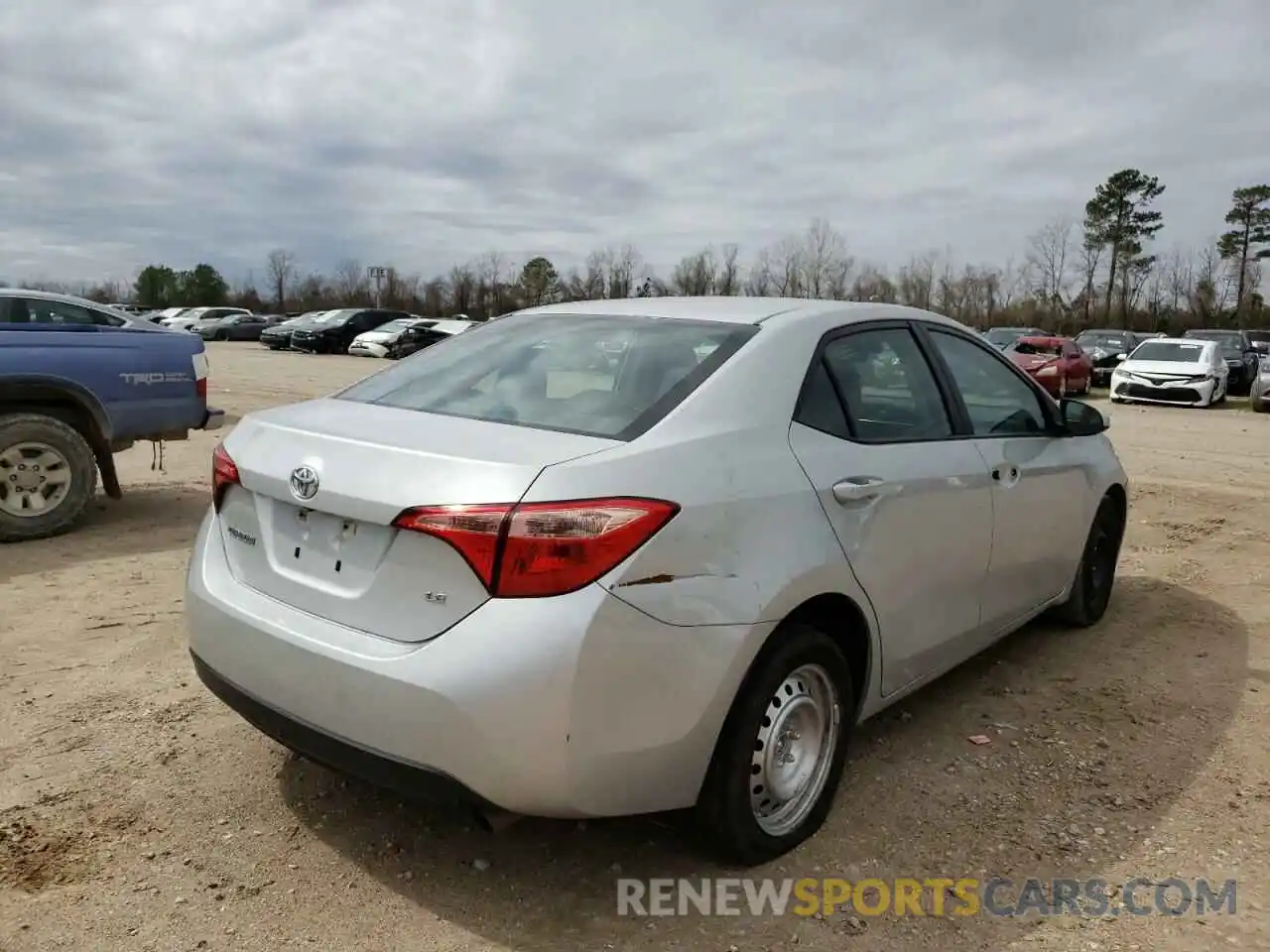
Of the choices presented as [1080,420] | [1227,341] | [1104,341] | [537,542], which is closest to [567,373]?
[537,542]

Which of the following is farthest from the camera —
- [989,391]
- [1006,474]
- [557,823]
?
[989,391]

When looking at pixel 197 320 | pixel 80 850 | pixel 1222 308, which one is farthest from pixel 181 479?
pixel 1222 308

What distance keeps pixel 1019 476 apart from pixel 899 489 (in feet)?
3.53

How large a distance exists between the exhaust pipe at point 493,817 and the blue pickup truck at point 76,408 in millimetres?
5531

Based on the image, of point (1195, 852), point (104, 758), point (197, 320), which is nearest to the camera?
point (1195, 852)

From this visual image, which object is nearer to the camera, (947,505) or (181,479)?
(947,505)

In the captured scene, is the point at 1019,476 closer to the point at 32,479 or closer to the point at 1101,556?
the point at 1101,556

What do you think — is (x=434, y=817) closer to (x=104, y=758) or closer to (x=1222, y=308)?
Result: (x=104, y=758)

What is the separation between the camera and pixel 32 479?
6.64 meters

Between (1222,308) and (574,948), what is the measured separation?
70.2 metres

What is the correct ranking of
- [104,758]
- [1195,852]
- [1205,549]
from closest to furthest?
1. [1195,852]
2. [104,758]
3. [1205,549]

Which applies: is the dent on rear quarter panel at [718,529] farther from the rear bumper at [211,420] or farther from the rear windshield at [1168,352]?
the rear windshield at [1168,352]

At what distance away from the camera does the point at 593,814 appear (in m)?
2.50

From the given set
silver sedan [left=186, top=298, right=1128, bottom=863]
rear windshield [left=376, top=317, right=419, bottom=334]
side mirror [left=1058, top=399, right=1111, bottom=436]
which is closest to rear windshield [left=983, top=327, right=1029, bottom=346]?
rear windshield [left=376, top=317, right=419, bottom=334]
